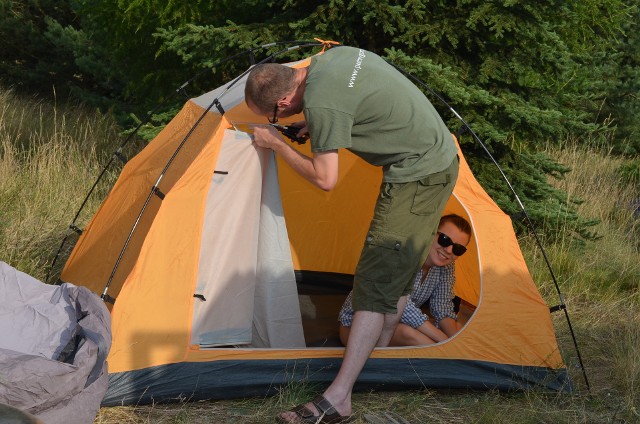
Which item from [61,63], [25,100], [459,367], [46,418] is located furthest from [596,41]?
[61,63]

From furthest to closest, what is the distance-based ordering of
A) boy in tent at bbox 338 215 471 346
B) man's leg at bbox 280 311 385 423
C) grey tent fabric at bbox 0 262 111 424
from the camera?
boy in tent at bbox 338 215 471 346 < man's leg at bbox 280 311 385 423 < grey tent fabric at bbox 0 262 111 424

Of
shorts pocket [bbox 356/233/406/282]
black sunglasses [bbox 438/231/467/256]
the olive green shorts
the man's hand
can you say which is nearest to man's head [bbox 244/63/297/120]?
the man's hand

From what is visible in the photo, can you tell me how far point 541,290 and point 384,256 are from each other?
213 centimetres

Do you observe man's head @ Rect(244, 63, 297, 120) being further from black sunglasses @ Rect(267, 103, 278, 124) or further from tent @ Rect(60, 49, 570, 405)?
tent @ Rect(60, 49, 570, 405)

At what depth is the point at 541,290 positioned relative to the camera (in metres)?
5.56

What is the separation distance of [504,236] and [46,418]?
2297 mm

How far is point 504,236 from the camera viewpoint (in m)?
4.38

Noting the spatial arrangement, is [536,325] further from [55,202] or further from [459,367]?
[55,202]

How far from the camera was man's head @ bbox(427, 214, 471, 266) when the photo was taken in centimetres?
461

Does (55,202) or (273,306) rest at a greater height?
(273,306)

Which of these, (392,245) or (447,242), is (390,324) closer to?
(392,245)

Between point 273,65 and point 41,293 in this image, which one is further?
point 41,293

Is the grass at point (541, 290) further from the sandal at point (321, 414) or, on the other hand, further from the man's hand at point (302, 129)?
the man's hand at point (302, 129)

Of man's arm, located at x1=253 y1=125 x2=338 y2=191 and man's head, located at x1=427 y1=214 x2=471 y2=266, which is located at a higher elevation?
man's arm, located at x1=253 y1=125 x2=338 y2=191
